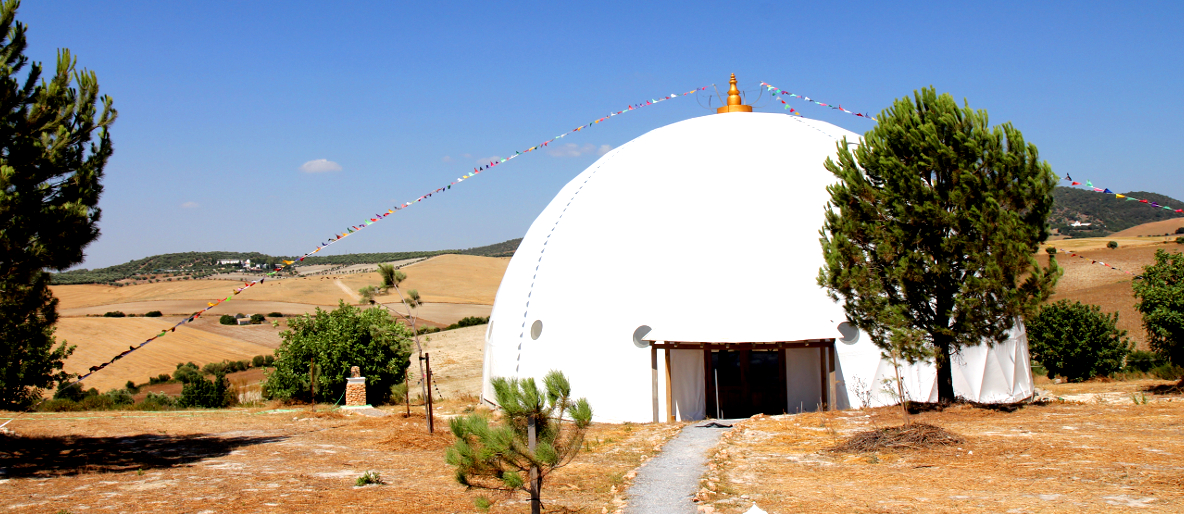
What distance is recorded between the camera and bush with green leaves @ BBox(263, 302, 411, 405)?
2197 cm

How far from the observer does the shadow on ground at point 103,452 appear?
35.3ft

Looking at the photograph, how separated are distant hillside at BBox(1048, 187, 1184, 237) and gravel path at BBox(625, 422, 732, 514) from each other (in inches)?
3839

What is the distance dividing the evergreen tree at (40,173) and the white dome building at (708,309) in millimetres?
8672

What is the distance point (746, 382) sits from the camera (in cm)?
1611

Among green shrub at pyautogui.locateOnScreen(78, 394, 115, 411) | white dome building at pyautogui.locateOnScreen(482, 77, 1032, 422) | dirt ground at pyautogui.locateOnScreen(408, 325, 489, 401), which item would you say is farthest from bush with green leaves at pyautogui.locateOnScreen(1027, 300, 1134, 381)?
green shrub at pyautogui.locateOnScreen(78, 394, 115, 411)

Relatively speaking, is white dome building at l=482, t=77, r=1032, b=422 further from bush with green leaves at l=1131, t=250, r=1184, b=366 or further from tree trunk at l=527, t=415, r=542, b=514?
tree trunk at l=527, t=415, r=542, b=514

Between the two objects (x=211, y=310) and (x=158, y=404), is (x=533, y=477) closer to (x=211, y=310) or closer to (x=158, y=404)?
(x=158, y=404)

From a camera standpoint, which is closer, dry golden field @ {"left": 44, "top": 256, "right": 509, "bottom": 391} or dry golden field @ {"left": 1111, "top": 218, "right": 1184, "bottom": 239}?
dry golden field @ {"left": 44, "top": 256, "right": 509, "bottom": 391}

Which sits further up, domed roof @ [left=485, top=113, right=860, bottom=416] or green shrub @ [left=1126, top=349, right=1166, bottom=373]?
domed roof @ [left=485, top=113, right=860, bottom=416]

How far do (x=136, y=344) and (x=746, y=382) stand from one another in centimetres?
4069

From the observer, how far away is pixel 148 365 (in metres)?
40.8

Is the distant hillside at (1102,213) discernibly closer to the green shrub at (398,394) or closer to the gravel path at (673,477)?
the green shrub at (398,394)

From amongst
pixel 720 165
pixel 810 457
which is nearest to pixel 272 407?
pixel 720 165

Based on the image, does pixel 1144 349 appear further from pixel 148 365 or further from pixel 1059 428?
pixel 148 365
